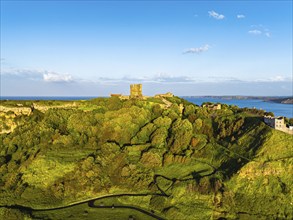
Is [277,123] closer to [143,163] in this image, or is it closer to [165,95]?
[143,163]

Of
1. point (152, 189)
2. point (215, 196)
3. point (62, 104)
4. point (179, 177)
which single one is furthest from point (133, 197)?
point (62, 104)

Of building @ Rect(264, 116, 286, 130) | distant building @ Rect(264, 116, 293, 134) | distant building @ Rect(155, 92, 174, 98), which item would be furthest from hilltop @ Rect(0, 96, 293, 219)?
distant building @ Rect(155, 92, 174, 98)

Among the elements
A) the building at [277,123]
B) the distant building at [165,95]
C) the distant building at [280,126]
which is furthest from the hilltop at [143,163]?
the distant building at [165,95]

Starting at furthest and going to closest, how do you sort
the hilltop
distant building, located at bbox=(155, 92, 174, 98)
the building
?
distant building, located at bbox=(155, 92, 174, 98) < the building < the hilltop

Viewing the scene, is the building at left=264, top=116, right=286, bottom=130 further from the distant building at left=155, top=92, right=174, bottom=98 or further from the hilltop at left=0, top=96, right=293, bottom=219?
the distant building at left=155, top=92, right=174, bottom=98

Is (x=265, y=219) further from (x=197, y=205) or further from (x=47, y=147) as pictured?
(x=47, y=147)

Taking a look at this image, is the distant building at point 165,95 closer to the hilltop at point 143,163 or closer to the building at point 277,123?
the hilltop at point 143,163

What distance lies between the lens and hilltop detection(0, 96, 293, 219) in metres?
51.2

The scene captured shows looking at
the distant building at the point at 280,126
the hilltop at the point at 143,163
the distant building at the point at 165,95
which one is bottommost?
the hilltop at the point at 143,163

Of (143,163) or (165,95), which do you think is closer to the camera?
(143,163)

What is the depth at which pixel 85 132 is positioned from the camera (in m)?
79.4

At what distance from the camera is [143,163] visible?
67.1 metres

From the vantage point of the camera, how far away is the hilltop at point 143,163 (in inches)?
2014

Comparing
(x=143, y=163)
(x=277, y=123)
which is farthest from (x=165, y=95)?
(x=277, y=123)
